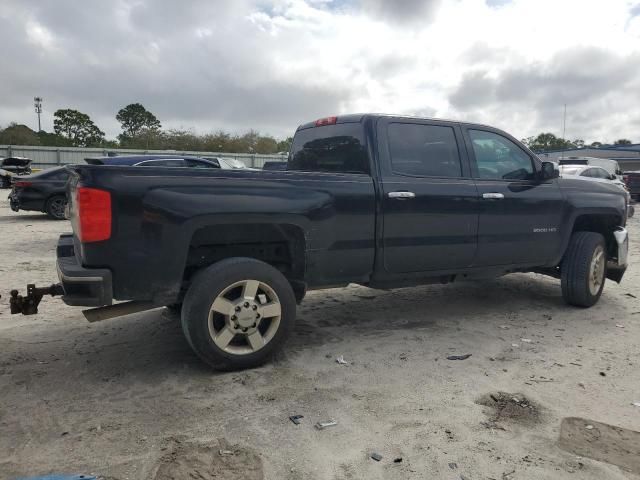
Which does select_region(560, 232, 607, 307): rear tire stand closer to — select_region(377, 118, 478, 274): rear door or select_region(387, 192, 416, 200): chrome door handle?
select_region(377, 118, 478, 274): rear door

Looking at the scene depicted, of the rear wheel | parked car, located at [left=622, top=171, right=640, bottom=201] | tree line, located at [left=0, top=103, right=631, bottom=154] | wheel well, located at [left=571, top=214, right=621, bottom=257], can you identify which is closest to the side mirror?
wheel well, located at [left=571, top=214, right=621, bottom=257]

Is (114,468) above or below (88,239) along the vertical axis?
below

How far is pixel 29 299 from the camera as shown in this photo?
139 inches

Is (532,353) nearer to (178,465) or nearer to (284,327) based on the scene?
(284,327)

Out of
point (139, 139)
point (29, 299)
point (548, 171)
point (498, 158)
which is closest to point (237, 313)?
point (29, 299)

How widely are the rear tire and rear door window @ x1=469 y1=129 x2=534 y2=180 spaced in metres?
0.99

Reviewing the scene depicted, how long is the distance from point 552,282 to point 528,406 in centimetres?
422

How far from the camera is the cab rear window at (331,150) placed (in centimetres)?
431

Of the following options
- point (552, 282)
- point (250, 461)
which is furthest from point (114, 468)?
point (552, 282)

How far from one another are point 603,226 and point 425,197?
2.92 meters

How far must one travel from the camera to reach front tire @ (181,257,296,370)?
3.42 metres

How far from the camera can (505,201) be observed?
4.82m

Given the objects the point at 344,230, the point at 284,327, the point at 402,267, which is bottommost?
the point at 284,327

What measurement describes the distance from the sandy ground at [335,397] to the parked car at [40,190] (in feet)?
26.4
